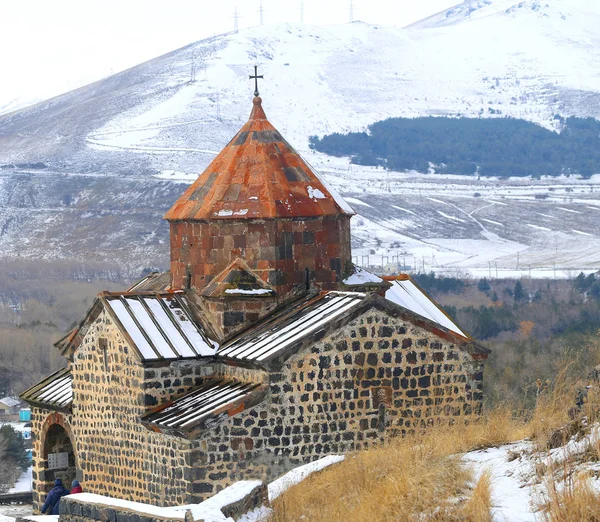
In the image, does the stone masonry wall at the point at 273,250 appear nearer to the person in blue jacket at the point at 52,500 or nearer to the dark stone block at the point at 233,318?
the dark stone block at the point at 233,318

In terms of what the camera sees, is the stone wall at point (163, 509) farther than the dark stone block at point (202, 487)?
No

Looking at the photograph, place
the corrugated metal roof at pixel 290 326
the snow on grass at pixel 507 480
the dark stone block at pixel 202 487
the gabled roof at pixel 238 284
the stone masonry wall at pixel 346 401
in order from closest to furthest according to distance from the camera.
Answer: the snow on grass at pixel 507 480 < the dark stone block at pixel 202 487 < the stone masonry wall at pixel 346 401 < the corrugated metal roof at pixel 290 326 < the gabled roof at pixel 238 284

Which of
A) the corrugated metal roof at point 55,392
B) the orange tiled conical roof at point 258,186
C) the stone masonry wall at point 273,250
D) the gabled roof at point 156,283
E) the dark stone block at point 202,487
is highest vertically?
the orange tiled conical roof at point 258,186

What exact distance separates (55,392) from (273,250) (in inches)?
190

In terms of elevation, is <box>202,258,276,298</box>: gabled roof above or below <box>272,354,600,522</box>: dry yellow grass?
above

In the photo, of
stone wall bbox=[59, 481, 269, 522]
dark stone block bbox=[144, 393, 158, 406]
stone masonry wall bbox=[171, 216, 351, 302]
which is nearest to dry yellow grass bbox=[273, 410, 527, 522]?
stone wall bbox=[59, 481, 269, 522]

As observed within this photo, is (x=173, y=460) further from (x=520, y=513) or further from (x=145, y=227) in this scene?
(x=145, y=227)

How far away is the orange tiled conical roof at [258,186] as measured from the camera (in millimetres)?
19250

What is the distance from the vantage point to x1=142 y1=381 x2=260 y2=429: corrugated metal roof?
55.4ft

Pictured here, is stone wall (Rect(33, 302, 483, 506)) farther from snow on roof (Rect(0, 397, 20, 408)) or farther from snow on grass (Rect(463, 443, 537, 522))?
snow on roof (Rect(0, 397, 20, 408))

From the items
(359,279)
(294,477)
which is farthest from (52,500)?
(294,477)

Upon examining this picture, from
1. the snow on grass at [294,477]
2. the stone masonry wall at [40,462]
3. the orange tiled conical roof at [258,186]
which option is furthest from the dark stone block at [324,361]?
the stone masonry wall at [40,462]

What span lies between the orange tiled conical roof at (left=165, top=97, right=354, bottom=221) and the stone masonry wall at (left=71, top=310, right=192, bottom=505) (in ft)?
6.94

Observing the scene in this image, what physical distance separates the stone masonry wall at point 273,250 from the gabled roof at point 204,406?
187 centimetres
